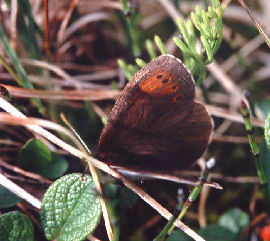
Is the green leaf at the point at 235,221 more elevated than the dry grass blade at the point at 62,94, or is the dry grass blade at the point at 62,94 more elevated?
the dry grass blade at the point at 62,94

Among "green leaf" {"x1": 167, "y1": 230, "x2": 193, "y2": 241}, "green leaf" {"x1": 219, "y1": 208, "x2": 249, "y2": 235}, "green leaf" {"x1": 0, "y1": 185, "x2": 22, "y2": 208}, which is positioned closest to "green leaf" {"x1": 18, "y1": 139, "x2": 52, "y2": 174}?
"green leaf" {"x1": 0, "y1": 185, "x2": 22, "y2": 208}

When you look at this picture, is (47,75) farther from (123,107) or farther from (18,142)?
(123,107)

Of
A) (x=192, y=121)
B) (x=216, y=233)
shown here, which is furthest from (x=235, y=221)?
(x=192, y=121)

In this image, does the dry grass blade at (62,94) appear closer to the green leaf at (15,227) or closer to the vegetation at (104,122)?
the vegetation at (104,122)

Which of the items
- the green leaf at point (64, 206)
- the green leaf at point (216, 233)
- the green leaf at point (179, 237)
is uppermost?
the green leaf at point (64, 206)

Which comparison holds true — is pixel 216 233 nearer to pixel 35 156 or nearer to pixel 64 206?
pixel 64 206

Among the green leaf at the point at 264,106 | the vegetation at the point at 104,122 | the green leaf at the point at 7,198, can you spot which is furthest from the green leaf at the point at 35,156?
the green leaf at the point at 264,106

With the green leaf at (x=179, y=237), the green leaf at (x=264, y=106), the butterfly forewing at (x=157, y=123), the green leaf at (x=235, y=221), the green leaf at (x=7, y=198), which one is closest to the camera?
the butterfly forewing at (x=157, y=123)
